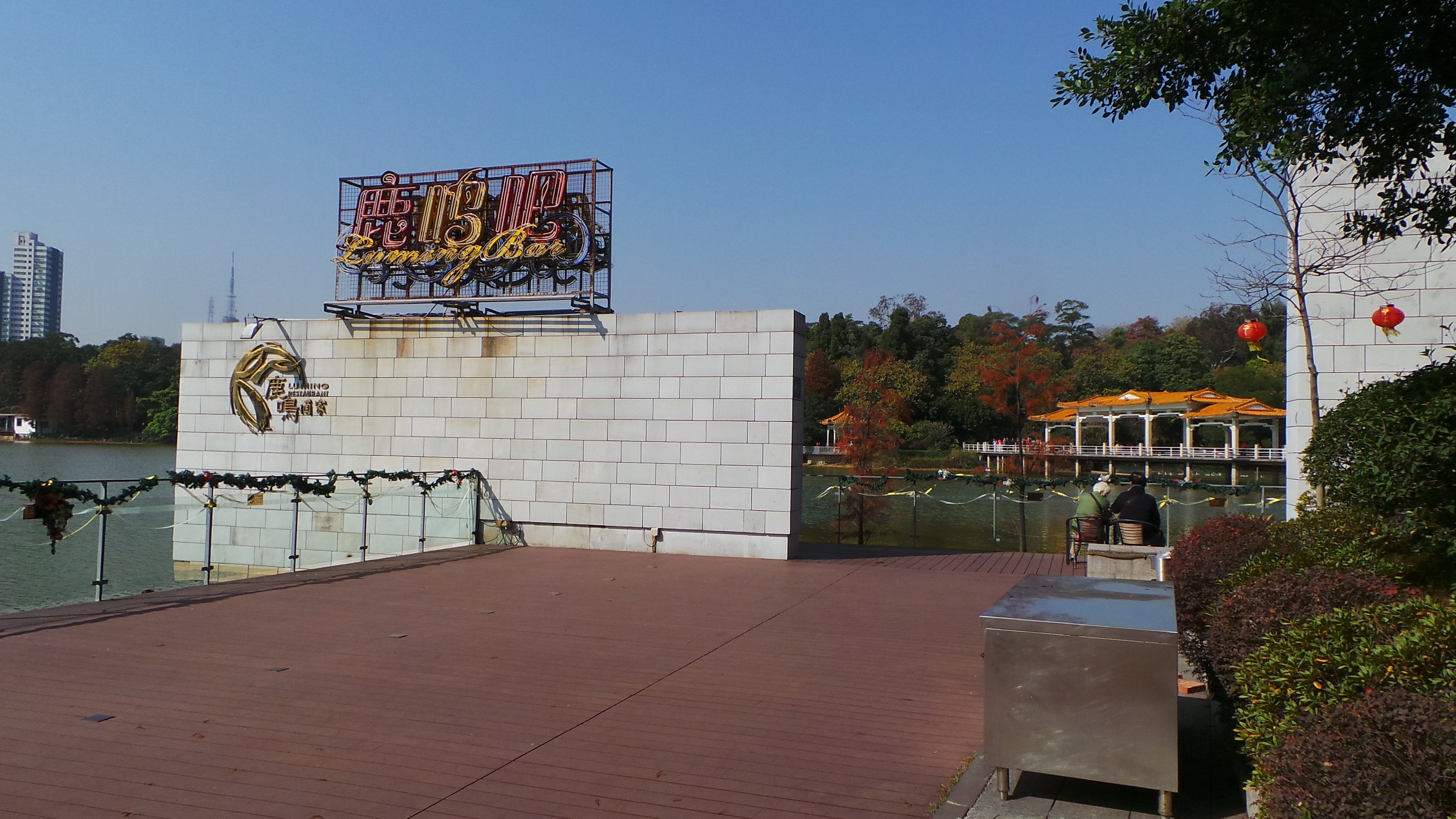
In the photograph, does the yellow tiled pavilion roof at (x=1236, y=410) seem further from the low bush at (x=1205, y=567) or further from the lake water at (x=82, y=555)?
the lake water at (x=82, y=555)

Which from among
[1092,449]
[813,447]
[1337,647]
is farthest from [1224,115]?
[1092,449]

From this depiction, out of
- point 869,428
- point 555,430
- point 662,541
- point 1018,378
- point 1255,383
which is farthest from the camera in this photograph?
point 1255,383

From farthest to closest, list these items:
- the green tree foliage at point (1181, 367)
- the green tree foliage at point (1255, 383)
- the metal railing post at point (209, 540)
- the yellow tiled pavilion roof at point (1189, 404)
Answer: the green tree foliage at point (1181, 367), the green tree foliage at point (1255, 383), the yellow tiled pavilion roof at point (1189, 404), the metal railing post at point (209, 540)

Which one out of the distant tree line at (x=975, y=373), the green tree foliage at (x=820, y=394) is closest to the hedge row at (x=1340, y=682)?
the distant tree line at (x=975, y=373)

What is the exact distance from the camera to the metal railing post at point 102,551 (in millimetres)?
9102

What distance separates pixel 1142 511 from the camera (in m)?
10.2

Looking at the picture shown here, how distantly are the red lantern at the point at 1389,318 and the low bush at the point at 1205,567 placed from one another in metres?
4.16

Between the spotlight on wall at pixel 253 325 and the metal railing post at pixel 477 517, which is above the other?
the spotlight on wall at pixel 253 325

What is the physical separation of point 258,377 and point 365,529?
4.57m

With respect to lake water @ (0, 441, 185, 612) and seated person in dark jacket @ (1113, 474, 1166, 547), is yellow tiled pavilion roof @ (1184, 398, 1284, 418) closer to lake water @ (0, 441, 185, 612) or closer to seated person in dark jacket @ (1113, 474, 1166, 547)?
seated person in dark jacket @ (1113, 474, 1166, 547)

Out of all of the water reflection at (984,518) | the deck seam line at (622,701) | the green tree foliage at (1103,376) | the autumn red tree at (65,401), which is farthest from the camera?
the green tree foliage at (1103,376)

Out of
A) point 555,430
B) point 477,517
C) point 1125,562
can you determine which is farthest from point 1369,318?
point 477,517

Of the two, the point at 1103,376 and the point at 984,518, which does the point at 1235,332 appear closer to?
the point at 1103,376

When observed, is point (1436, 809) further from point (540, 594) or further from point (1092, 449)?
A: point (1092, 449)
